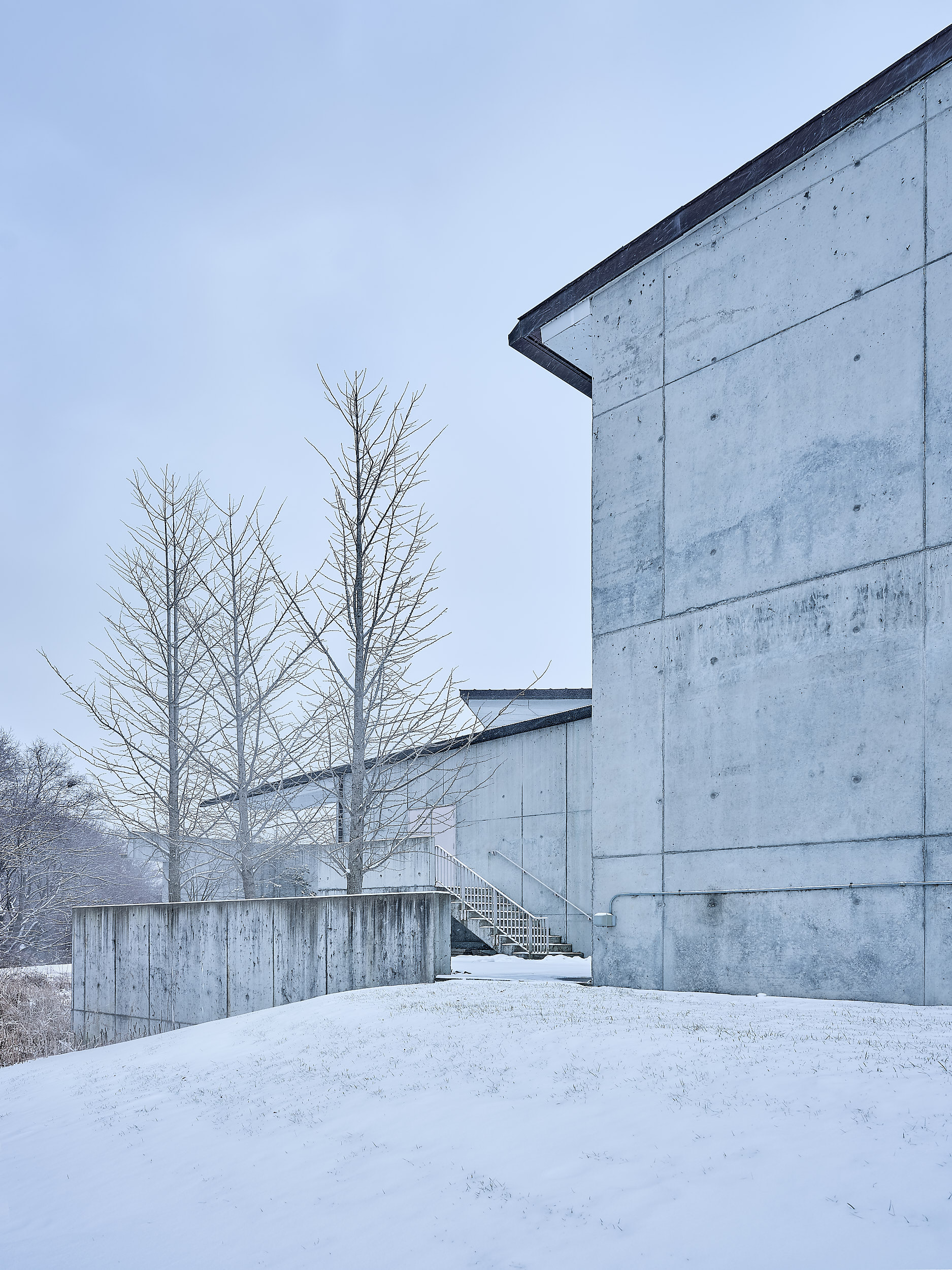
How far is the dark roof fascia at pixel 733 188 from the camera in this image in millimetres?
10477

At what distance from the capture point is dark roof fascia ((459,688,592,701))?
30.9 meters

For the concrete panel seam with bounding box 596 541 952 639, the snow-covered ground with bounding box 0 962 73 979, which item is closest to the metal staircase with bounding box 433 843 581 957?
the concrete panel seam with bounding box 596 541 952 639

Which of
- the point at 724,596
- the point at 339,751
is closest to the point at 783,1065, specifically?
the point at 724,596

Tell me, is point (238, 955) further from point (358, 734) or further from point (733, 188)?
point (733, 188)

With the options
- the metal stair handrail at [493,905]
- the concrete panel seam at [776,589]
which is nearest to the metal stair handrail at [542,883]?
the metal stair handrail at [493,905]

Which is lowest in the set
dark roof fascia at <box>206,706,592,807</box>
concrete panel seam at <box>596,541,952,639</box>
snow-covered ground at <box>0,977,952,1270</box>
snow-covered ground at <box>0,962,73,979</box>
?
snow-covered ground at <box>0,962,73,979</box>

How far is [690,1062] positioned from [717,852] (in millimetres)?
5239

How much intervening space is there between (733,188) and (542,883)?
14763 mm

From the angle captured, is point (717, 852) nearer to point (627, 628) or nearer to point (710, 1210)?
point (627, 628)

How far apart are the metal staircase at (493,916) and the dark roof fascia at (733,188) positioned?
1153 cm

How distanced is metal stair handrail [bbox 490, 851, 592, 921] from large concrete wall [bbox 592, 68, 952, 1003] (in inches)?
308

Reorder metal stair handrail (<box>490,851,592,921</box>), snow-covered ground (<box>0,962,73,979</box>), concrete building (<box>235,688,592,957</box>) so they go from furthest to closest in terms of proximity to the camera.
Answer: snow-covered ground (<box>0,962,73,979</box>) < concrete building (<box>235,688,592,957</box>) < metal stair handrail (<box>490,851,592,921</box>)

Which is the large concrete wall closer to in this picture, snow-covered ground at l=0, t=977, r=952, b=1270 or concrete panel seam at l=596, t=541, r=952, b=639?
concrete panel seam at l=596, t=541, r=952, b=639

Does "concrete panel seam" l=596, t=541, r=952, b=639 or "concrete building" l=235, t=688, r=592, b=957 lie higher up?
"concrete panel seam" l=596, t=541, r=952, b=639
